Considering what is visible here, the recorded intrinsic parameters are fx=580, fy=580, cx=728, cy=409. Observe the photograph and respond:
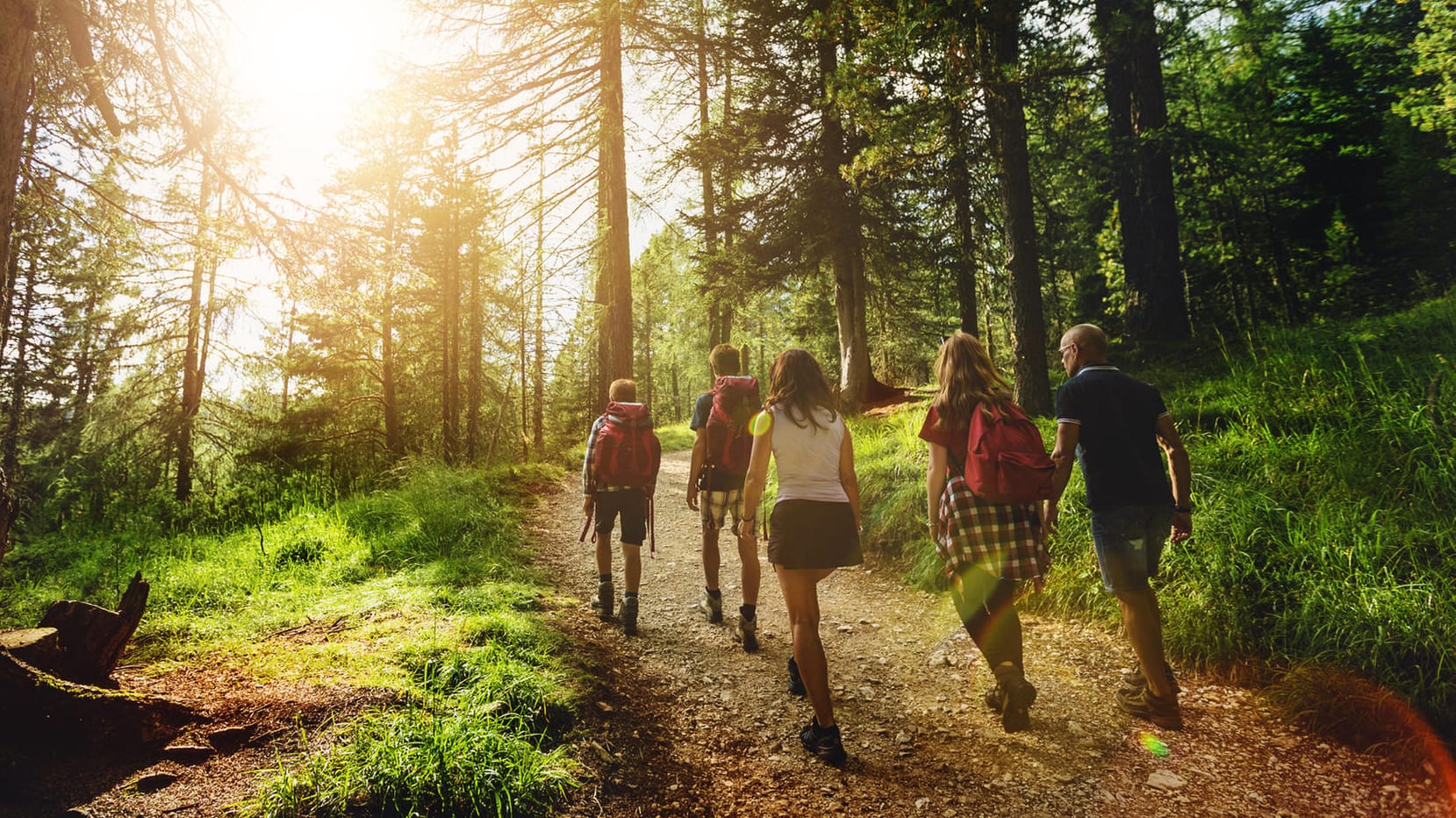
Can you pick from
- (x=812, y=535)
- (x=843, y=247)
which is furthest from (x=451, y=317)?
(x=812, y=535)

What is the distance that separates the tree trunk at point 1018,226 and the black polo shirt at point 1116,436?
A: 5.04m

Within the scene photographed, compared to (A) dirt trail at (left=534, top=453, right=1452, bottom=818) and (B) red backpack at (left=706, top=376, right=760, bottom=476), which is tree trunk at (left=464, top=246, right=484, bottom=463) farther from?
(A) dirt trail at (left=534, top=453, right=1452, bottom=818)

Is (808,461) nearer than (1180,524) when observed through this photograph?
Yes

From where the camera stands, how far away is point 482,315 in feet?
53.7

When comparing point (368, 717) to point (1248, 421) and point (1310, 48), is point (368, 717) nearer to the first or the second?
point (1248, 421)

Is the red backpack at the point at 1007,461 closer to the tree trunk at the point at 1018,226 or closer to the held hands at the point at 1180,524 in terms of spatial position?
the held hands at the point at 1180,524

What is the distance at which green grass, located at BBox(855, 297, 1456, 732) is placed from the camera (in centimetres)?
330

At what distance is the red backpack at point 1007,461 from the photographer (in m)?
3.24

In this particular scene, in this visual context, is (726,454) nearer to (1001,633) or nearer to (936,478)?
(936,478)

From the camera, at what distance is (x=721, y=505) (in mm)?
4883

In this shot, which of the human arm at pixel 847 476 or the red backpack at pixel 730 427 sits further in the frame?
the red backpack at pixel 730 427

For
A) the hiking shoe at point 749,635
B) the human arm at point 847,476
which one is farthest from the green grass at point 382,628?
the human arm at point 847,476

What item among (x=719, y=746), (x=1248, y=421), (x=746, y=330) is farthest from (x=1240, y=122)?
(x=719, y=746)

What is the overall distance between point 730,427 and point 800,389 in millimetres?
1435
